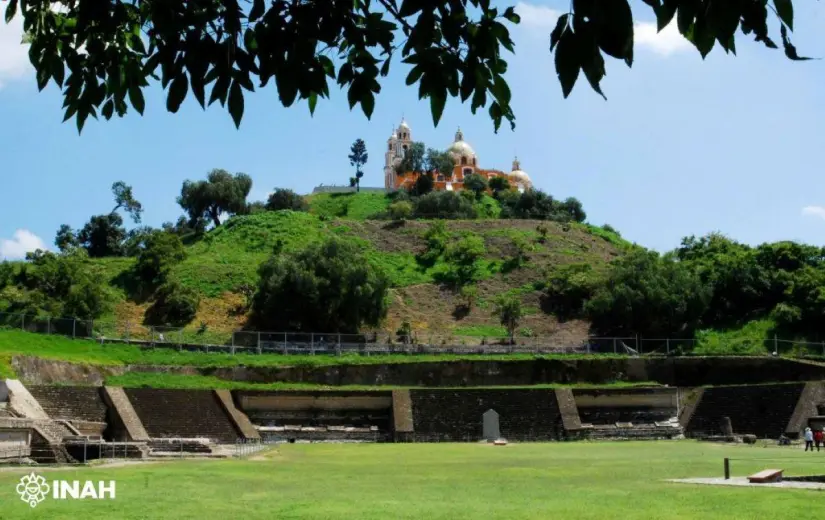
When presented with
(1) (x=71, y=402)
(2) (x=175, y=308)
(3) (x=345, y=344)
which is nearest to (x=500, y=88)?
(1) (x=71, y=402)

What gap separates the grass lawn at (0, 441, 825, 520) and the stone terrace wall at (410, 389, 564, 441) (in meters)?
11.4

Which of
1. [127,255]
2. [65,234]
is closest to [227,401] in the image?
[127,255]

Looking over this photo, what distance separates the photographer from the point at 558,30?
405 cm

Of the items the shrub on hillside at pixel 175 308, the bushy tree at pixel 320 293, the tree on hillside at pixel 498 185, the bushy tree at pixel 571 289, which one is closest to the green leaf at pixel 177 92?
the bushy tree at pixel 320 293

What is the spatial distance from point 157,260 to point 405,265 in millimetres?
20687

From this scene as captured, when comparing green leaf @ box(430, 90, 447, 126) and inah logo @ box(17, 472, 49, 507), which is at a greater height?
green leaf @ box(430, 90, 447, 126)

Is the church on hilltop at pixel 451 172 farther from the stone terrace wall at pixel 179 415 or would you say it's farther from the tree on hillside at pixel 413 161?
the stone terrace wall at pixel 179 415

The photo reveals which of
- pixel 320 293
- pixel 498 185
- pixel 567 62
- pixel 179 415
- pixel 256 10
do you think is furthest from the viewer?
pixel 498 185

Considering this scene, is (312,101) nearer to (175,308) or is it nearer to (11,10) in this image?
(11,10)

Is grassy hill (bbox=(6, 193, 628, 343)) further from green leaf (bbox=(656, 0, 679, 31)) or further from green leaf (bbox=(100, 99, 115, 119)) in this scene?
green leaf (bbox=(656, 0, 679, 31))

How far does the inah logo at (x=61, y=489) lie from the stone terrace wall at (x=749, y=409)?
31.0 metres

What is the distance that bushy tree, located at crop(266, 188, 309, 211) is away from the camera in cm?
10044

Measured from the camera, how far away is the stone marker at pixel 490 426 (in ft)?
140

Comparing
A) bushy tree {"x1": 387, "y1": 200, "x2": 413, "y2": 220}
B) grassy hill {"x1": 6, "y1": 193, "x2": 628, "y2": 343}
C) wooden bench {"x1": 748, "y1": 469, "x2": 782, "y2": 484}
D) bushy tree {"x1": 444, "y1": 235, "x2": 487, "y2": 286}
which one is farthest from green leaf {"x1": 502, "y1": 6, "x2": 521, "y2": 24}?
bushy tree {"x1": 387, "y1": 200, "x2": 413, "y2": 220}
